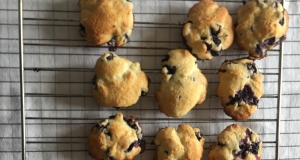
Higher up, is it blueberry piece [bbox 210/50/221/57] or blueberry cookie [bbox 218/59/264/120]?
blueberry piece [bbox 210/50/221/57]

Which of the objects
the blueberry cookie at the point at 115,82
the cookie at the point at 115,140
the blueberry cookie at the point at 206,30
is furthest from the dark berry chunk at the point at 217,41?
the cookie at the point at 115,140

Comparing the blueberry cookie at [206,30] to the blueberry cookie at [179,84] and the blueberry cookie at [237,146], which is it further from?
the blueberry cookie at [237,146]

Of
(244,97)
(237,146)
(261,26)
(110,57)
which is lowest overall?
(237,146)

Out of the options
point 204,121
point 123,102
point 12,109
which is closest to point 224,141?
point 204,121

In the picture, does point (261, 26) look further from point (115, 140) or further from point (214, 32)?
point (115, 140)

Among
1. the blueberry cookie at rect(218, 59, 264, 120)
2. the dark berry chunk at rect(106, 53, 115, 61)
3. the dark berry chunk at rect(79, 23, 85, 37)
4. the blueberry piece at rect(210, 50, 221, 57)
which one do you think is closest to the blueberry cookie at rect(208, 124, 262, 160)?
the blueberry cookie at rect(218, 59, 264, 120)

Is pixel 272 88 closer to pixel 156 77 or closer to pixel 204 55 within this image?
pixel 204 55

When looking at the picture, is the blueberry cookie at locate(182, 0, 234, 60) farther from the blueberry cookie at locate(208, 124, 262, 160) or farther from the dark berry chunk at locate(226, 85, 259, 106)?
the blueberry cookie at locate(208, 124, 262, 160)

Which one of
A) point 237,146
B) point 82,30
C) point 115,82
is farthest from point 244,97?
point 82,30
